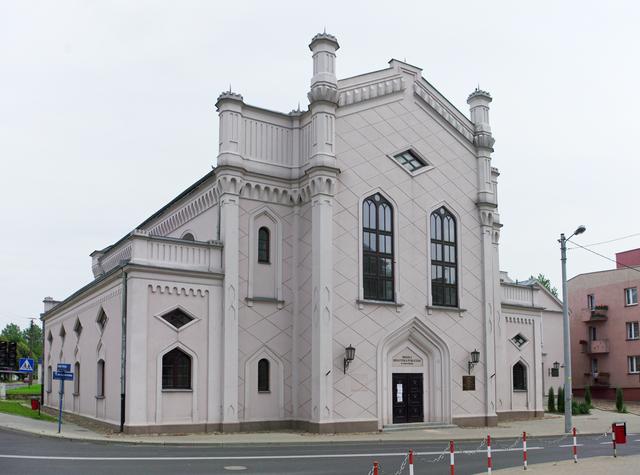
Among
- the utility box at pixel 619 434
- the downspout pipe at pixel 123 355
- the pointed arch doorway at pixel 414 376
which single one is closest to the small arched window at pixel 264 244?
the downspout pipe at pixel 123 355

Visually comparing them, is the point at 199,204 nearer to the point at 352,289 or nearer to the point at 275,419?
the point at 352,289

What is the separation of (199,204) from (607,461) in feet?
62.7

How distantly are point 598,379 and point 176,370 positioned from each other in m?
39.9

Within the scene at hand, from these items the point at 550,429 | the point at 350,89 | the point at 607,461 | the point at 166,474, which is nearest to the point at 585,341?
the point at 550,429

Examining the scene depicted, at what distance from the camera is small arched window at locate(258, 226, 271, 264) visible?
96.8 ft

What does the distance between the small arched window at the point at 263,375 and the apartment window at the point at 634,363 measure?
115 ft

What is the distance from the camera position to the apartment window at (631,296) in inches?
2143

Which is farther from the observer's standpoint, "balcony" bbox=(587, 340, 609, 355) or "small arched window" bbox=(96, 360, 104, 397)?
"balcony" bbox=(587, 340, 609, 355)

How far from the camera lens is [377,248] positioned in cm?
3083

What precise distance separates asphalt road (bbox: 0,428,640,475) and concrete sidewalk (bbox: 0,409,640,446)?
0.63m

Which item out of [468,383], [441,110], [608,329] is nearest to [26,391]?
[468,383]

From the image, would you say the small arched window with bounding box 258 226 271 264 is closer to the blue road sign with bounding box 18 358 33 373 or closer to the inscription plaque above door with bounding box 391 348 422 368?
the inscription plaque above door with bounding box 391 348 422 368

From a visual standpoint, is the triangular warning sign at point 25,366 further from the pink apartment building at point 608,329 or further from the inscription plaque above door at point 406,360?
the pink apartment building at point 608,329

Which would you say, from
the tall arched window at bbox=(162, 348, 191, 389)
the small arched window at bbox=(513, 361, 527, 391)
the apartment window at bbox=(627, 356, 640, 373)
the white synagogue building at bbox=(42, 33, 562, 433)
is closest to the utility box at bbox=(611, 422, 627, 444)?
the white synagogue building at bbox=(42, 33, 562, 433)
